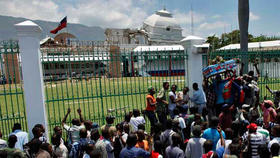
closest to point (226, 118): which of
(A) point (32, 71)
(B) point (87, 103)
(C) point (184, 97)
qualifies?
(C) point (184, 97)

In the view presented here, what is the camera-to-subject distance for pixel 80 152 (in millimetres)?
3846

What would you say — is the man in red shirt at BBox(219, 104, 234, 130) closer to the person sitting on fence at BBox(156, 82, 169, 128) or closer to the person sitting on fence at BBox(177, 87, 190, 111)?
the person sitting on fence at BBox(177, 87, 190, 111)

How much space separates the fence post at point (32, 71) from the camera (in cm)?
533


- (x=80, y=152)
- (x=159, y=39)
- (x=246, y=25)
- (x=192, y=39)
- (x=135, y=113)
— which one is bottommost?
(x=80, y=152)

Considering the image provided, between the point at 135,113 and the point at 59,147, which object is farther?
the point at 135,113

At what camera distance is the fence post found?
17.5 feet

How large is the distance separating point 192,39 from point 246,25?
4575mm

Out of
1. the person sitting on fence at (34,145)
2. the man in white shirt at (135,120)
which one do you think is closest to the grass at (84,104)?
the man in white shirt at (135,120)

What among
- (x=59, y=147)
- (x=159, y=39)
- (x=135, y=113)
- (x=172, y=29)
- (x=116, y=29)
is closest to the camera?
(x=59, y=147)

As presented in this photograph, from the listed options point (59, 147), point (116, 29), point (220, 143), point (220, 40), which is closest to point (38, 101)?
point (59, 147)

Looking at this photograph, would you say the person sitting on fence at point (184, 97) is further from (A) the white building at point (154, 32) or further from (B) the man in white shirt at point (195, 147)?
(A) the white building at point (154, 32)

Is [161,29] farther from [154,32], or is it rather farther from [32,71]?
[32,71]

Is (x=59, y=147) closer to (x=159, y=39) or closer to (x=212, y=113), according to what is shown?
(x=212, y=113)

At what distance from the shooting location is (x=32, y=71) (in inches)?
213
